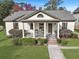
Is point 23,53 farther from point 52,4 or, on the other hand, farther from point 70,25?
point 52,4

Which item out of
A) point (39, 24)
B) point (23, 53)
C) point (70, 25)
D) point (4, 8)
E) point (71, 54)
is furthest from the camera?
point (4, 8)

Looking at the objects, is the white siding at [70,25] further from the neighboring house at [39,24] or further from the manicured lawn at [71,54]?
the manicured lawn at [71,54]

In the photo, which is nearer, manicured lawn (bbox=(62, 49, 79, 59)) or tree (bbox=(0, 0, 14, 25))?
manicured lawn (bbox=(62, 49, 79, 59))

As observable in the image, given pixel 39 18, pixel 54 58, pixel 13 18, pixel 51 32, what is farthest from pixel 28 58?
pixel 13 18

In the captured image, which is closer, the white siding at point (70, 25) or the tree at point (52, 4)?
the white siding at point (70, 25)

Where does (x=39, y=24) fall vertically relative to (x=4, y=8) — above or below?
below

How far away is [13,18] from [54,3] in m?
30.7

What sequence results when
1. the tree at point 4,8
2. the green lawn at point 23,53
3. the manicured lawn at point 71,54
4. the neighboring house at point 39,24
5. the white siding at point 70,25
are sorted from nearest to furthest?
1. the manicured lawn at point 71,54
2. the green lawn at point 23,53
3. the neighboring house at point 39,24
4. the white siding at point 70,25
5. the tree at point 4,8

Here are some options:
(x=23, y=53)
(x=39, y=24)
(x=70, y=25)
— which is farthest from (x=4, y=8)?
(x=23, y=53)

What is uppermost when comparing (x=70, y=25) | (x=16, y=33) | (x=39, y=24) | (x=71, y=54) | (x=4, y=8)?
(x=4, y=8)

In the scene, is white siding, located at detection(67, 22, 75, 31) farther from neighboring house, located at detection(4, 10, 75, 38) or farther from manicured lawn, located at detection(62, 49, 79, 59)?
manicured lawn, located at detection(62, 49, 79, 59)

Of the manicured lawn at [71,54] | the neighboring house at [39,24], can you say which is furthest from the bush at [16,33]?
the manicured lawn at [71,54]

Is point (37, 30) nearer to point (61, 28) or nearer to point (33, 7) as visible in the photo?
point (61, 28)

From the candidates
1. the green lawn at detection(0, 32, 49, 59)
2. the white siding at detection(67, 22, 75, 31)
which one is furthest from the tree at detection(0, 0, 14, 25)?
the green lawn at detection(0, 32, 49, 59)
